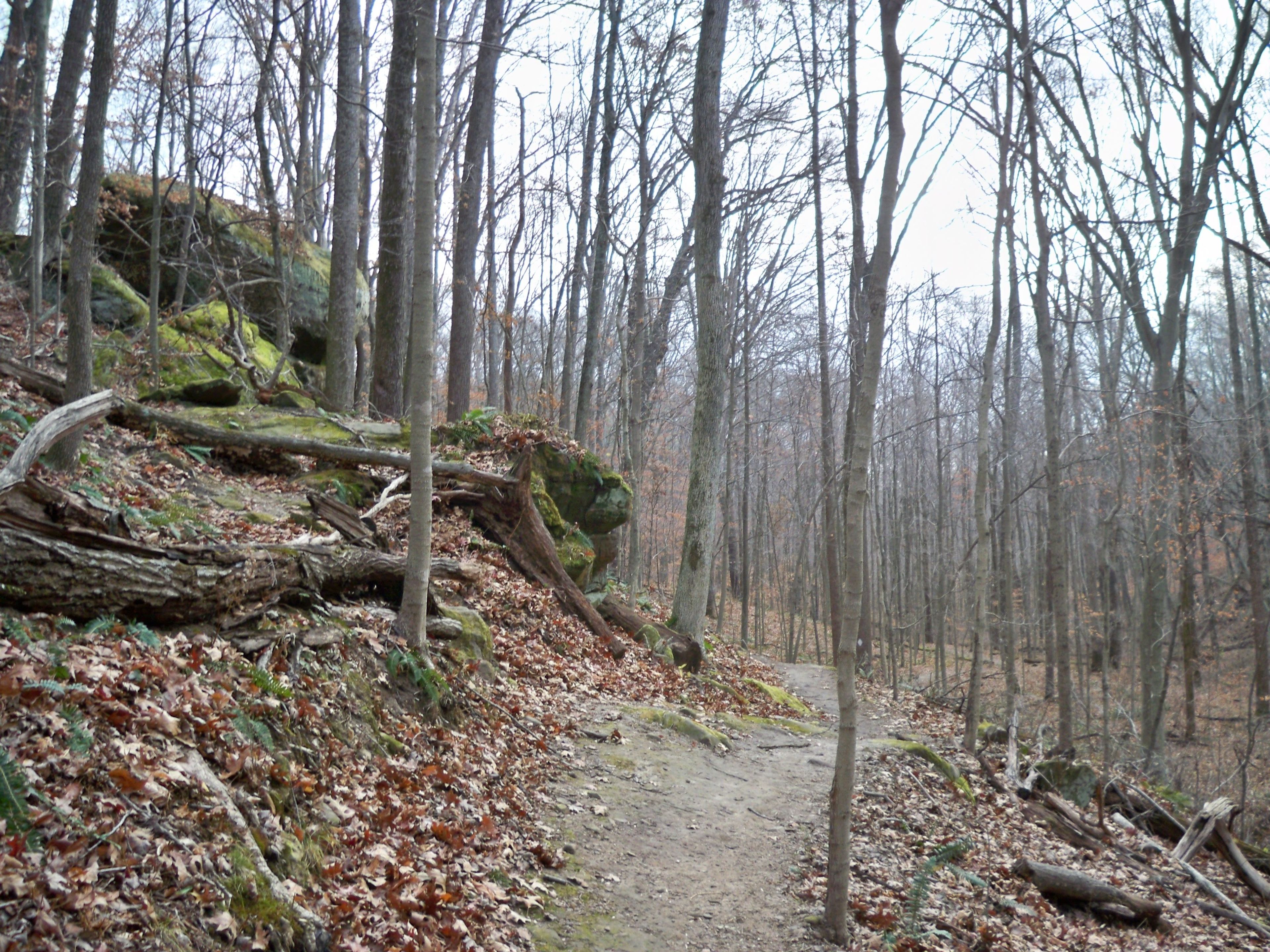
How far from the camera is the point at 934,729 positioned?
13109mm

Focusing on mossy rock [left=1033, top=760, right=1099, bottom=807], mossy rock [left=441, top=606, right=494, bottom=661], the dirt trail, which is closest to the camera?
the dirt trail

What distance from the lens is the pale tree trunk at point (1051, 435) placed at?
10977 millimetres

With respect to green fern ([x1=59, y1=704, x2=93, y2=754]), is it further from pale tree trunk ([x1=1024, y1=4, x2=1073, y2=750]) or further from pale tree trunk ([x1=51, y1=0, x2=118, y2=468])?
pale tree trunk ([x1=1024, y1=4, x2=1073, y2=750])

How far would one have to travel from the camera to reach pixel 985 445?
1084 cm

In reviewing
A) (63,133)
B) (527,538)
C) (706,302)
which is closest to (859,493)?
(527,538)

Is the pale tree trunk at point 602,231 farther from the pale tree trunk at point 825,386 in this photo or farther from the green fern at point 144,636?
the green fern at point 144,636

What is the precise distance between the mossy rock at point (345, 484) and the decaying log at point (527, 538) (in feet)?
4.12

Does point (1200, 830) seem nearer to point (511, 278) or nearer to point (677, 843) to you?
point (677, 843)

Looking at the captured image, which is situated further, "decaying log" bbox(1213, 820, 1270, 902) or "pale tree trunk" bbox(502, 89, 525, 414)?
"pale tree trunk" bbox(502, 89, 525, 414)

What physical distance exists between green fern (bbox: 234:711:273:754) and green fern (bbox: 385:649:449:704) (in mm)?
1571

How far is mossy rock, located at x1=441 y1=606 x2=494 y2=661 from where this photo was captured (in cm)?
650

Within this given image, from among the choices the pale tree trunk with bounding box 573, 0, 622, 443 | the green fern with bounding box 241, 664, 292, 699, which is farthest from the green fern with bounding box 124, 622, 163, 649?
the pale tree trunk with bounding box 573, 0, 622, 443

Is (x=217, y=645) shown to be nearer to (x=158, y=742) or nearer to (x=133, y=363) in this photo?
(x=158, y=742)

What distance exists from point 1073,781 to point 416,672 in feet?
29.0
